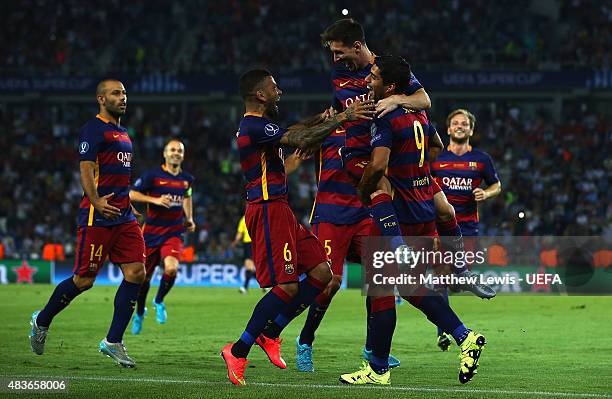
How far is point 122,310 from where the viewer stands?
10648 mm

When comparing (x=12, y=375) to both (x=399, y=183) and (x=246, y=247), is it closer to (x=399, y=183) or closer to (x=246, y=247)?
(x=399, y=183)

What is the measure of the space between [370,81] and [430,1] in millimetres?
33274

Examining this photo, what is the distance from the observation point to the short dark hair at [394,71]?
8.92m

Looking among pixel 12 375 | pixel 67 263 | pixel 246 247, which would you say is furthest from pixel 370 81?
pixel 67 263

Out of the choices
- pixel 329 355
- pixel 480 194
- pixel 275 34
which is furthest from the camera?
pixel 275 34

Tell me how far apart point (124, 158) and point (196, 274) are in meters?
20.4

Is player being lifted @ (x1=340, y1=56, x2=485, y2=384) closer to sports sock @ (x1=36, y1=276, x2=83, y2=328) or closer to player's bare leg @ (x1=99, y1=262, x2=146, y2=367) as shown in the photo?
player's bare leg @ (x1=99, y1=262, x2=146, y2=367)

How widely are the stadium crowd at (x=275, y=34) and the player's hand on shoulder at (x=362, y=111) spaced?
101 feet

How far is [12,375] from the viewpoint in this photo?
9.38 meters

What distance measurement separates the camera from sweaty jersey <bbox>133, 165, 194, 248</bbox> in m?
16.2

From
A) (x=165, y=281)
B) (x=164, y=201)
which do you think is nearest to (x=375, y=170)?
(x=164, y=201)

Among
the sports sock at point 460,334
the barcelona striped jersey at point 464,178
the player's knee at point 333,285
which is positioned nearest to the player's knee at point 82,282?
the player's knee at point 333,285

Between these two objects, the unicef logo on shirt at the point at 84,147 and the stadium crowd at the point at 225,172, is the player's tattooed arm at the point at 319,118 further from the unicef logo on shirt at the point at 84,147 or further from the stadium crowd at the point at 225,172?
the stadium crowd at the point at 225,172

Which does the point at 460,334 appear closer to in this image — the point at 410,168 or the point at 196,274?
the point at 410,168
